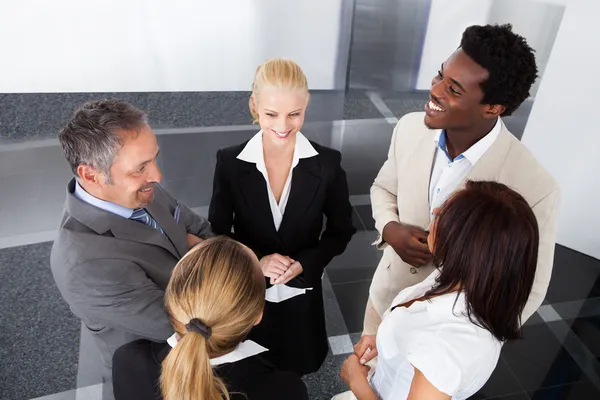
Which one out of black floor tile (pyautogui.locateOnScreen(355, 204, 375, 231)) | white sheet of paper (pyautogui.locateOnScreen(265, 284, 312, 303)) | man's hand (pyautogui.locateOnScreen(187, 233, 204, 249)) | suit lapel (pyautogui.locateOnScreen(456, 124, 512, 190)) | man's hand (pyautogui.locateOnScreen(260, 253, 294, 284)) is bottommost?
black floor tile (pyautogui.locateOnScreen(355, 204, 375, 231))

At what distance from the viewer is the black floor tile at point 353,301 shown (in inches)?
110

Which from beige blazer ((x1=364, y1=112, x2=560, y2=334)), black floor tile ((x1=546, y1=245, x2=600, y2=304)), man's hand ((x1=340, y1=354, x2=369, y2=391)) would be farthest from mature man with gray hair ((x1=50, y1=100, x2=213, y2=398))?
black floor tile ((x1=546, y1=245, x2=600, y2=304))

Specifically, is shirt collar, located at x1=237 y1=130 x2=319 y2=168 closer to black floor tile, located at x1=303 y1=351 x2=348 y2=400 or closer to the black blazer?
the black blazer

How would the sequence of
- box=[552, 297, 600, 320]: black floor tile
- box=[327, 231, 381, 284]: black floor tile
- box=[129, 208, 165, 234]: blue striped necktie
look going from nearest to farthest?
box=[129, 208, 165, 234]: blue striped necktie
box=[552, 297, 600, 320]: black floor tile
box=[327, 231, 381, 284]: black floor tile

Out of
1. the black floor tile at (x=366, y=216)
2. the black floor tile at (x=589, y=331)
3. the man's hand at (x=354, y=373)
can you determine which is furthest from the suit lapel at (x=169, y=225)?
the black floor tile at (x=589, y=331)

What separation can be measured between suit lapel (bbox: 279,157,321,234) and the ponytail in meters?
0.86

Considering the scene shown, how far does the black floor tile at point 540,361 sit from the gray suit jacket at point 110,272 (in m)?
2.13

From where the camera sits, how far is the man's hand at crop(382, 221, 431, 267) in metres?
1.64

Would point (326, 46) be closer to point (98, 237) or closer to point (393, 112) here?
point (393, 112)

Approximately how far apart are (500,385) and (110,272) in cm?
219

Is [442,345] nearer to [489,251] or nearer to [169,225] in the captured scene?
[489,251]

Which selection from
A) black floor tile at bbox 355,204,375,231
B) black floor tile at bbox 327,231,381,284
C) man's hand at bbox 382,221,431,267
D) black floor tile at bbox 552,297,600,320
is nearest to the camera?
man's hand at bbox 382,221,431,267

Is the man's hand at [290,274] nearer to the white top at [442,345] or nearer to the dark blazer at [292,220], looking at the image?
the dark blazer at [292,220]

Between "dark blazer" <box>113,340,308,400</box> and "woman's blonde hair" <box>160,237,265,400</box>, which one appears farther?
"dark blazer" <box>113,340,308,400</box>
